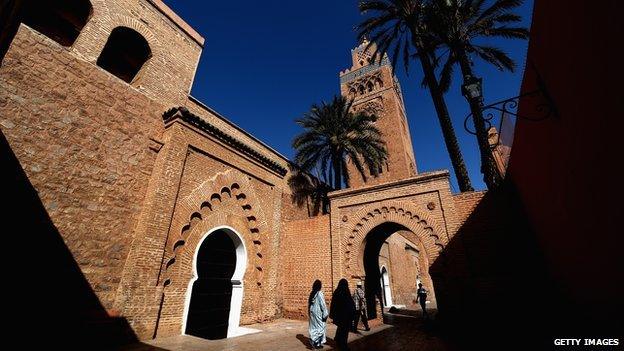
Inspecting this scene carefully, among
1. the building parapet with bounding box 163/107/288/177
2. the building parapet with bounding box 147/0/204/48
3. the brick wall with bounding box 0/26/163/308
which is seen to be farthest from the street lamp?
the building parapet with bounding box 147/0/204/48

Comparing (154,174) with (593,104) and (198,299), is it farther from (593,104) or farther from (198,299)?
(593,104)

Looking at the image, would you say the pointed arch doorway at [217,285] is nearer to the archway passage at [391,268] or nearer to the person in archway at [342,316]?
the person in archway at [342,316]

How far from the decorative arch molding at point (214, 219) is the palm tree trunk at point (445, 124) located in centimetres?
796

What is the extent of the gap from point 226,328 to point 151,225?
4.35 m

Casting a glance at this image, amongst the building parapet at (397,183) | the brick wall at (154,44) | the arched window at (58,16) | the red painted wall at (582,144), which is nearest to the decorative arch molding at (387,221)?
the building parapet at (397,183)

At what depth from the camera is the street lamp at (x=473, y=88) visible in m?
5.27

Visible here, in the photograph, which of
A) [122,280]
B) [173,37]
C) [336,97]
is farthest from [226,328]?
[336,97]

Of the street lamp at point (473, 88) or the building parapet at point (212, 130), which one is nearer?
the street lamp at point (473, 88)

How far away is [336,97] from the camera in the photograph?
17469mm

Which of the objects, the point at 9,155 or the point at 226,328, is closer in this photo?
the point at 9,155

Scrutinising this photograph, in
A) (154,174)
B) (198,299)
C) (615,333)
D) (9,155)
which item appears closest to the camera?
(615,333)

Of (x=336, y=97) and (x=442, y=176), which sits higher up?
(x=336, y=97)

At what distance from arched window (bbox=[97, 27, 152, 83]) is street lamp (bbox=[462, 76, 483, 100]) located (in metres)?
9.07

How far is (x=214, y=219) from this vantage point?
8.46 m
